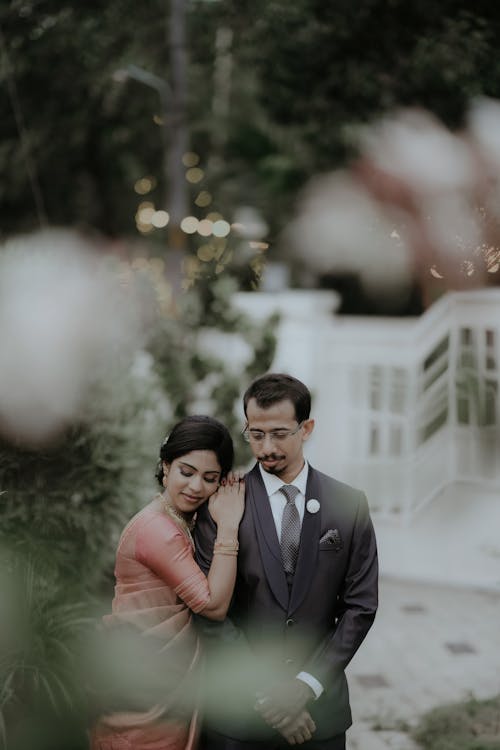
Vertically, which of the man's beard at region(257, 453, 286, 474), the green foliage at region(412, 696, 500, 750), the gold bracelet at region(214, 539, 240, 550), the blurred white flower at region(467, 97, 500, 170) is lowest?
the green foliage at region(412, 696, 500, 750)

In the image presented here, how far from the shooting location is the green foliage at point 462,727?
3.14m

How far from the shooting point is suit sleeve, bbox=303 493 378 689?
1.96 meters

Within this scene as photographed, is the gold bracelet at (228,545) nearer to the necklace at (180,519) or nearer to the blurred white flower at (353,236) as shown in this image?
the necklace at (180,519)

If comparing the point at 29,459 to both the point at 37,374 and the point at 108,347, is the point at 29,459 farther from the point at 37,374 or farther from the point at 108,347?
the point at 108,347

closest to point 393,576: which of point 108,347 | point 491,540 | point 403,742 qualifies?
point 491,540

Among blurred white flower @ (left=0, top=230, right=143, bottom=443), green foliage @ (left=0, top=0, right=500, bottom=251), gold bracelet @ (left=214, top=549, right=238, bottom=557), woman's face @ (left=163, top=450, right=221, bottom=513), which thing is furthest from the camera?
green foliage @ (left=0, top=0, right=500, bottom=251)

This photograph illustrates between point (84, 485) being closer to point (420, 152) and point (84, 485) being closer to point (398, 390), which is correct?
point (420, 152)

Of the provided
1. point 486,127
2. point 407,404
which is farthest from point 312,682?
point 407,404

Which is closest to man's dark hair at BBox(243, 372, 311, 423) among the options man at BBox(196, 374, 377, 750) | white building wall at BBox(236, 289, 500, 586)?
man at BBox(196, 374, 377, 750)

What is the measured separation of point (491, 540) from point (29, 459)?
353cm

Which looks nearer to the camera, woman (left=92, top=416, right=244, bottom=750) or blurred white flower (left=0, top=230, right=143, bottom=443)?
woman (left=92, top=416, right=244, bottom=750)

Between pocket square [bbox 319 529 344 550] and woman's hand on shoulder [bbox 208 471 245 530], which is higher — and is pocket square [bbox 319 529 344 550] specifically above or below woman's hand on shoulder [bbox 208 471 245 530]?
below

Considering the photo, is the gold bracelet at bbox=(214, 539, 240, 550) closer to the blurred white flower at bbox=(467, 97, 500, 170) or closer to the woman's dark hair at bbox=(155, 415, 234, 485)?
the woman's dark hair at bbox=(155, 415, 234, 485)

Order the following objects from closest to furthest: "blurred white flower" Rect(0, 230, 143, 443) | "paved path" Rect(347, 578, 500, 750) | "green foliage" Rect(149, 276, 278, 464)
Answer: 1. "blurred white flower" Rect(0, 230, 143, 443)
2. "paved path" Rect(347, 578, 500, 750)
3. "green foliage" Rect(149, 276, 278, 464)
